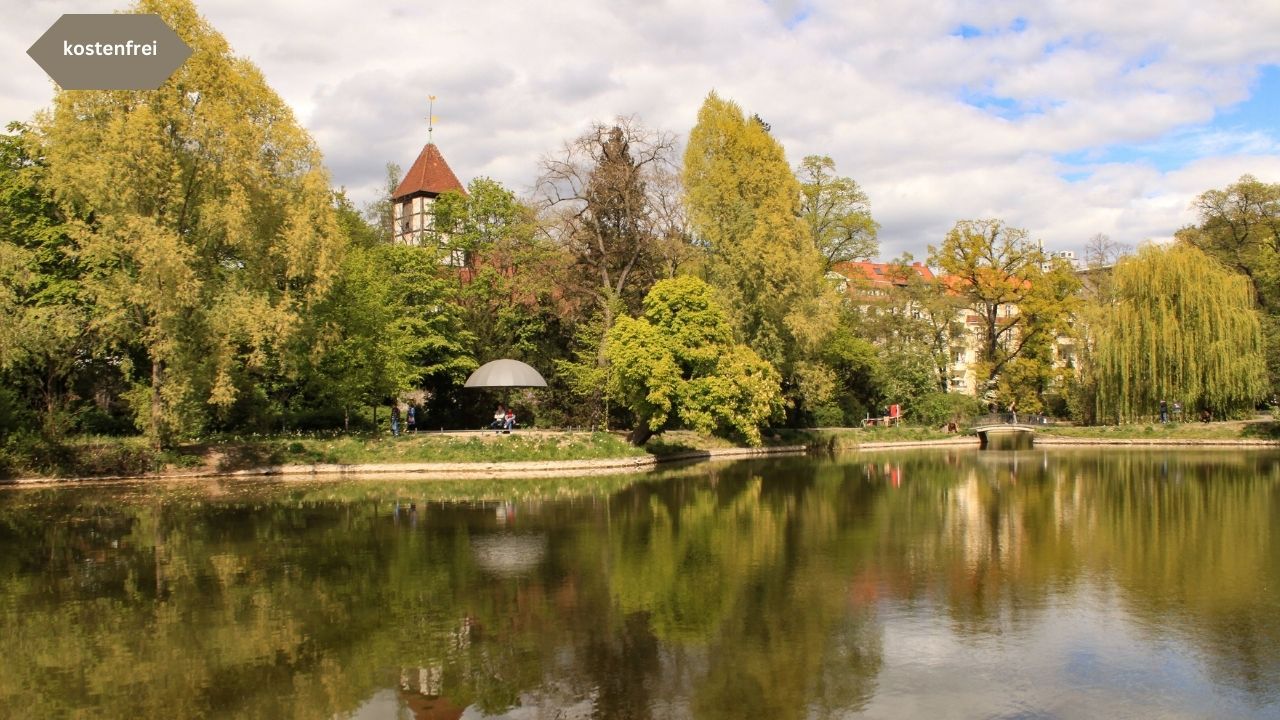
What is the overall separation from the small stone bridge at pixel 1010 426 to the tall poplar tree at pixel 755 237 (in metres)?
12.9

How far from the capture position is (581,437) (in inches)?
1435

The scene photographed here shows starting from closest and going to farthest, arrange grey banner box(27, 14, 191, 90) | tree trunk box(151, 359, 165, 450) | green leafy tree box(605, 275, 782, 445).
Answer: grey banner box(27, 14, 191, 90) → tree trunk box(151, 359, 165, 450) → green leafy tree box(605, 275, 782, 445)

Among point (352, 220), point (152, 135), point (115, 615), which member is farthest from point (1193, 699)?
point (352, 220)

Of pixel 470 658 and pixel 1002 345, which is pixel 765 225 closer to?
pixel 1002 345

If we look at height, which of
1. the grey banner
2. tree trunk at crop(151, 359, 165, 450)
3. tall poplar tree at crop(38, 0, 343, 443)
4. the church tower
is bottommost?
tree trunk at crop(151, 359, 165, 450)

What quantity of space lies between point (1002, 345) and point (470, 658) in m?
52.6

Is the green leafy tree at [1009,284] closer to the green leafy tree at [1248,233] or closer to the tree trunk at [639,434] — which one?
the green leafy tree at [1248,233]

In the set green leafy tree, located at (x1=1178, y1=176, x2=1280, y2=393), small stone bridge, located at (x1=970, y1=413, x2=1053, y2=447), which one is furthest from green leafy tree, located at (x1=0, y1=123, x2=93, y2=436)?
green leafy tree, located at (x1=1178, y1=176, x2=1280, y2=393)

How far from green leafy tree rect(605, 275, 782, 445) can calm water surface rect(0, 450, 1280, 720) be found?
39.7ft

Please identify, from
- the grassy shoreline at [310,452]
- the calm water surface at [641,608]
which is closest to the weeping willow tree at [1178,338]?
the calm water surface at [641,608]

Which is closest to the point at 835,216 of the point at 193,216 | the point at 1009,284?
the point at 1009,284

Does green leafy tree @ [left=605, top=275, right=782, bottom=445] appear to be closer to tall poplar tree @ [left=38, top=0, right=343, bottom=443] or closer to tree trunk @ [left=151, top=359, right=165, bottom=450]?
tall poplar tree @ [left=38, top=0, right=343, bottom=443]

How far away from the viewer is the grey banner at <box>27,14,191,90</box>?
86.7 ft

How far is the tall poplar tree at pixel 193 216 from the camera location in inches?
1123
